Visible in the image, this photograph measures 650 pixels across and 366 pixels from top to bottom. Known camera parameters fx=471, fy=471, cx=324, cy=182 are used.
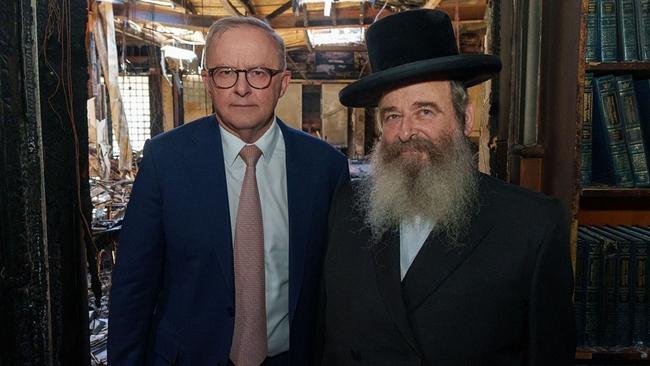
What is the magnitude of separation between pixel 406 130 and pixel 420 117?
0.07 m

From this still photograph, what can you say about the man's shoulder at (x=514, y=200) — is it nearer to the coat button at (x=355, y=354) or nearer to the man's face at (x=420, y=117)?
the man's face at (x=420, y=117)

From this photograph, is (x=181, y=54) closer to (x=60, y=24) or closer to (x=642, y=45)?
(x=60, y=24)

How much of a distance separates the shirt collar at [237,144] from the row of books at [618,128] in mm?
1237

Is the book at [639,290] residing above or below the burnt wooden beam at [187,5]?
below

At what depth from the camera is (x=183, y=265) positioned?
1691 millimetres

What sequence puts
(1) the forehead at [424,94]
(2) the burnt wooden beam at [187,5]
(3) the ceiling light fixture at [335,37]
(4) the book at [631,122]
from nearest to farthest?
(1) the forehead at [424,94]
(4) the book at [631,122]
(2) the burnt wooden beam at [187,5]
(3) the ceiling light fixture at [335,37]

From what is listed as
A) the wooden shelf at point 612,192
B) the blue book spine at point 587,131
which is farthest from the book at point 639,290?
the blue book spine at point 587,131

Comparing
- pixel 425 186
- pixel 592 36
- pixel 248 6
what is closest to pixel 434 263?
pixel 425 186

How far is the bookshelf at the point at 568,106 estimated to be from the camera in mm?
1756

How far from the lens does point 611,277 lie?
1965 millimetres

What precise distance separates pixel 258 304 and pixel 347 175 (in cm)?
65

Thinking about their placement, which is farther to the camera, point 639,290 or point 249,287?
point 639,290

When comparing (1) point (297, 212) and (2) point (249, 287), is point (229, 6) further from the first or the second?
(2) point (249, 287)

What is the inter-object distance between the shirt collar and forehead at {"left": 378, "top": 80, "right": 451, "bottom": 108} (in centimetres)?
52
